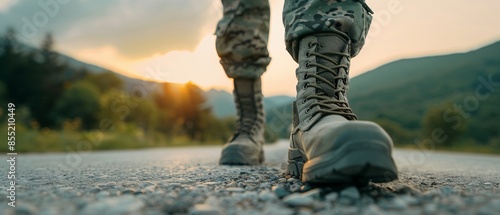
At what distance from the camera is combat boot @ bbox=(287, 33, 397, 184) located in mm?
1214

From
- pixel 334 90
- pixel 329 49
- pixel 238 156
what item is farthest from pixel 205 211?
pixel 238 156

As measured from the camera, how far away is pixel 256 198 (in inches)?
50.4

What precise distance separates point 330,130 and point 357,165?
0.64ft

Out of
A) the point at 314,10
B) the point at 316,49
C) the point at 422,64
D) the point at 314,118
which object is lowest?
the point at 314,118

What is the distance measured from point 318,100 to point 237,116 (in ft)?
5.12

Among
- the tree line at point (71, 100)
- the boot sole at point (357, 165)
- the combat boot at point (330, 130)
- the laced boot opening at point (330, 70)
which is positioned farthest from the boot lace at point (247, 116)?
the tree line at point (71, 100)

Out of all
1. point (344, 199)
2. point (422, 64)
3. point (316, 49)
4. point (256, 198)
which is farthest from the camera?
point (422, 64)

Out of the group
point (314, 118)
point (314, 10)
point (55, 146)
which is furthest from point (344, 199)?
point (55, 146)

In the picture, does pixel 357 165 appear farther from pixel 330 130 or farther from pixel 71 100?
pixel 71 100

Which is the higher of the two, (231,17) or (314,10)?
(231,17)

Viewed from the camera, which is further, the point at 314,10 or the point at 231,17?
the point at 231,17

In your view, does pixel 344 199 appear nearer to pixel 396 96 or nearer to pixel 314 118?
pixel 314 118

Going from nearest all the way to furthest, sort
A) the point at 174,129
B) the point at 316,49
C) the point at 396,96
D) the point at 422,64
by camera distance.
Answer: the point at 316,49
the point at 174,129
the point at 396,96
the point at 422,64

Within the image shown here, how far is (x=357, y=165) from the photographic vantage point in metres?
1.19
